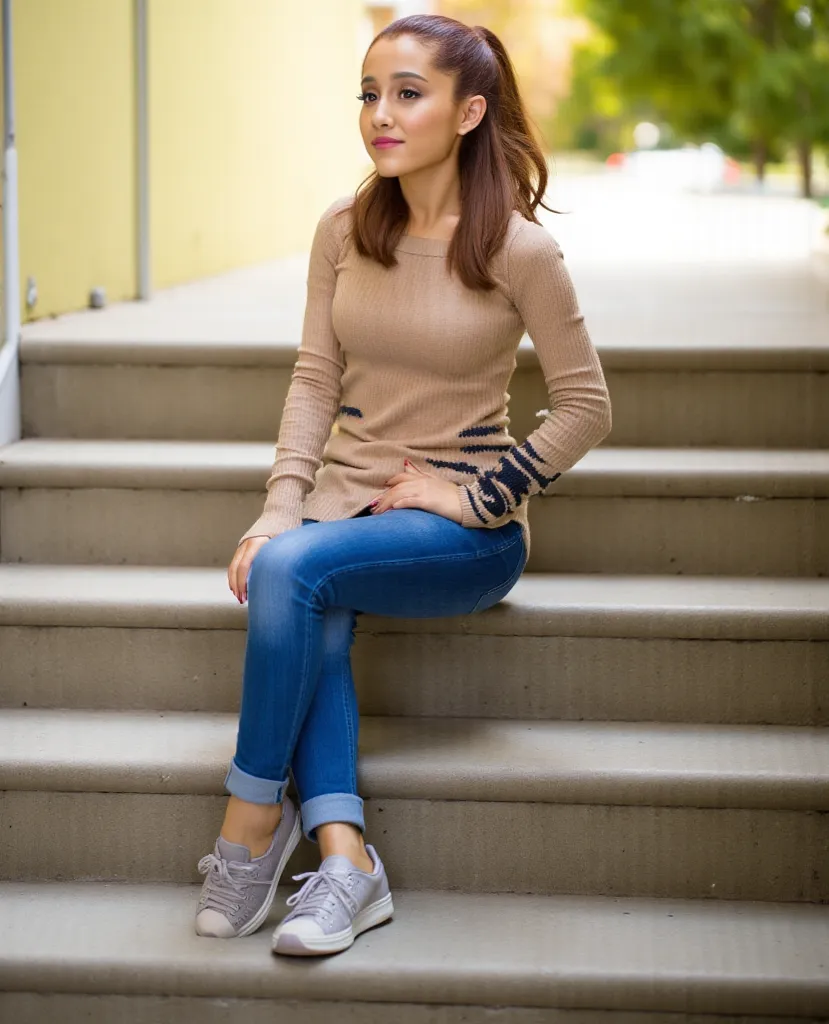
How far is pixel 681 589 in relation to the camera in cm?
241

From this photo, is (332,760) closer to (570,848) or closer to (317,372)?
(570,848)

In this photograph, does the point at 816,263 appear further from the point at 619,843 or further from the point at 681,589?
the point at 619,843

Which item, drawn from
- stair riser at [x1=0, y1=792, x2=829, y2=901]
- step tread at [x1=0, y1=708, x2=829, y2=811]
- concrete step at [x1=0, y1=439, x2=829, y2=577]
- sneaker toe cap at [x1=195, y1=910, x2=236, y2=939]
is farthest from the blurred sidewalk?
sneaker toe cap at [x1=195, y1=910, x2=236, y2=939]

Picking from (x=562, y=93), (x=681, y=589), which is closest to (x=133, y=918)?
(x=681, y=589)

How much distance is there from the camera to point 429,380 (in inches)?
83.9

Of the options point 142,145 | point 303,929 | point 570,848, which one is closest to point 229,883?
point 303,929

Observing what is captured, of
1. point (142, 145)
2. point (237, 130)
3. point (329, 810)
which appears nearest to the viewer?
point (329, 810)

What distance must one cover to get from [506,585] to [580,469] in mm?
460

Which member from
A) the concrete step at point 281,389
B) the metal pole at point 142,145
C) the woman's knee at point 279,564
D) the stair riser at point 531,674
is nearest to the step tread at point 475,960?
the stair riser at point 531,674

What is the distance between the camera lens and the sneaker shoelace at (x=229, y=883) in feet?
6.30

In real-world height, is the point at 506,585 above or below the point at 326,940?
above

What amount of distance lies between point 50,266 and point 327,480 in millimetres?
1660

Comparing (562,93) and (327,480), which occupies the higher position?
(562,93)

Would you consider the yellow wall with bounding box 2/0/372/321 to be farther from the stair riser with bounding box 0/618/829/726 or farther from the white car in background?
the white car in background
